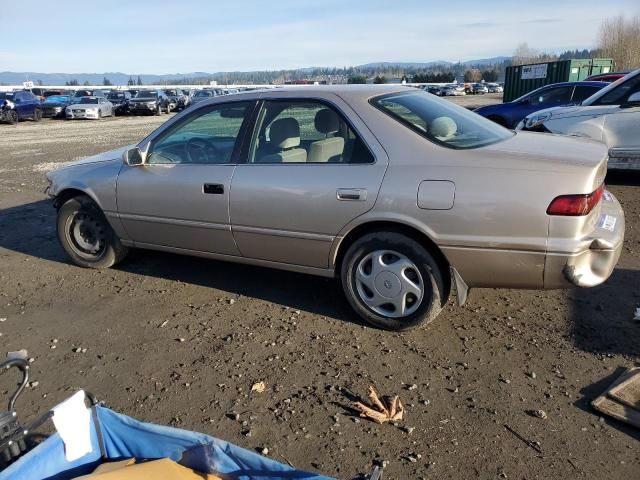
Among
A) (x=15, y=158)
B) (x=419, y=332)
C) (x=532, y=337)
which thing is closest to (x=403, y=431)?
(x=419, y=332)

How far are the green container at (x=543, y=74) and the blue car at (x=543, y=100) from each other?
11.4 m

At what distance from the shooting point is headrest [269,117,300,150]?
13.5 ft

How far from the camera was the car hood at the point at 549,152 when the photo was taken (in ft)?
10.5

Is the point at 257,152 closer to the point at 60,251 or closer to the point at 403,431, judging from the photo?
the point at 403,431

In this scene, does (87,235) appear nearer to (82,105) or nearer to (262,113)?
(262,113)

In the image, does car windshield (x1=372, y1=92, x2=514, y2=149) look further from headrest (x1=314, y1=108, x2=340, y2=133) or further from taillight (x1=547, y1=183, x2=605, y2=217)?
taillight (x1=547, y1=183, x2=605, y2=217)

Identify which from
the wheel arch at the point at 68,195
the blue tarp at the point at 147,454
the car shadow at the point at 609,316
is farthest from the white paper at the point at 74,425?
the wheel arch at the point at 68,195

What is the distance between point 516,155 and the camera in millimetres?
3330

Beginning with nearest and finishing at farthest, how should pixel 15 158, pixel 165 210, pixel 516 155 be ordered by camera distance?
pixel 516 155 < pixel 165 210 < pixel 15 158

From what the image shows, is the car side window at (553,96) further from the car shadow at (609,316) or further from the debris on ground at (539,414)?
the debris on ground at (539,414)

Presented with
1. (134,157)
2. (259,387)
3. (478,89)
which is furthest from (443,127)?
(478,89)

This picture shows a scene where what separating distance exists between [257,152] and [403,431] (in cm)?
230

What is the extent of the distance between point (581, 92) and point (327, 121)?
9782 millimetres

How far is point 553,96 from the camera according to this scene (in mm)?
11898
